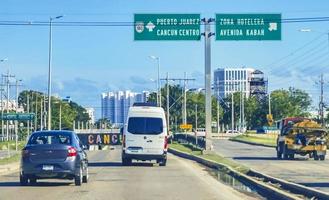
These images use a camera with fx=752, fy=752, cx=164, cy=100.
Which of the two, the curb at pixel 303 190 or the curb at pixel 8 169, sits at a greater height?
the curb at pixel 303 190

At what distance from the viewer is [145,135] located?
35.6 meters

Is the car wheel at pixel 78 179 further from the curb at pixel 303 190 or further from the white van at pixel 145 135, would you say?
the white van at pixel 145 135

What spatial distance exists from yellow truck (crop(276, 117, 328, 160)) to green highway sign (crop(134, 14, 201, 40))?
8981 millimetres

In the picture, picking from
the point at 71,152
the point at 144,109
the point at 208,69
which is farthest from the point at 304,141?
the point at 71,152

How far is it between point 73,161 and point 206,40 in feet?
82.1

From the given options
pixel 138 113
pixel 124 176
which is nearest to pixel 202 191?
pixel 124 176

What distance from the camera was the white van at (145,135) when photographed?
117 ft

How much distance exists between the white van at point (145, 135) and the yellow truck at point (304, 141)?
12370mm

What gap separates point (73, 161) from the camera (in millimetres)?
22281

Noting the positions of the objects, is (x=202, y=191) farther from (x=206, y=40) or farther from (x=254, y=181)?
(x=206, y=40)

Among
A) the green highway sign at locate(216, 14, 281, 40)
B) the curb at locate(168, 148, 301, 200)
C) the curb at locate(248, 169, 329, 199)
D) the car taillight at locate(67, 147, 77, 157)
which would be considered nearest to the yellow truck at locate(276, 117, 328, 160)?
the green highway sign at locate(216, 14, 281, 40)

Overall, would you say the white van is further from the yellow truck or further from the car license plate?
the car license plate

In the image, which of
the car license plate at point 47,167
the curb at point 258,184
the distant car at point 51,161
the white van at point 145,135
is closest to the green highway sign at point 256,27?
the curb at point 258,184

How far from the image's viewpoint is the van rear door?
35625mm
